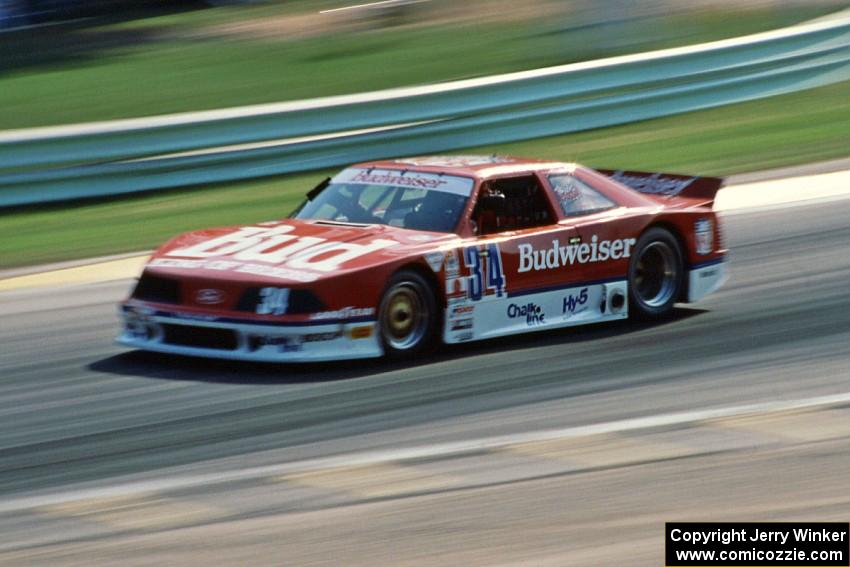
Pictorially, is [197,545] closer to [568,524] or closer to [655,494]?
[568,524]

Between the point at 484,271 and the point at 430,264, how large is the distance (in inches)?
18.7

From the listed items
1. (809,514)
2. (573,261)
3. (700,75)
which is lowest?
(809,514)

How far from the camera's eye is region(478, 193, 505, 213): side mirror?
924 centimetres

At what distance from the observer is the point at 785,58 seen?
1903cm

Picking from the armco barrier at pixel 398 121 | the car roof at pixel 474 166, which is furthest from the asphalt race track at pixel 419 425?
the armco barrier at pixel 398 121

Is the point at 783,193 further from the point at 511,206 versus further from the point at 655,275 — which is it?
the point at 511,206

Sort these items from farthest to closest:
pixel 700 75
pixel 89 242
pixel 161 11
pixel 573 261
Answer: pixel 161 11
pixel 700 75
pixel 89 242
pixel 573 261

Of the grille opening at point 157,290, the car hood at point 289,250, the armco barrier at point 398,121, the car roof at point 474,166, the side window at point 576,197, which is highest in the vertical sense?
the armco barrier at point 398,121

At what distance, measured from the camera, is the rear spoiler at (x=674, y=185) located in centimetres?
1063

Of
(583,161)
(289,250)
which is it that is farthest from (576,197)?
(583,161)

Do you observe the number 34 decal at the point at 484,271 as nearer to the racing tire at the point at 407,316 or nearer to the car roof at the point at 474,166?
the racing tire at the point at 407,316

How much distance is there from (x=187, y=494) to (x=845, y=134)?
12975 millimetres

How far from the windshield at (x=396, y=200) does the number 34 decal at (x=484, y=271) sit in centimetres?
25

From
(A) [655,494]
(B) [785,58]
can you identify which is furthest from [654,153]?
(A) [655,494]
